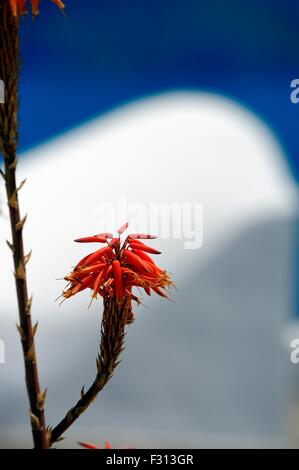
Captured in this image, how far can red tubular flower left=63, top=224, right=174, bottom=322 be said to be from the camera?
0.81 metres

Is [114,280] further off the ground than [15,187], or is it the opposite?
[15,187]

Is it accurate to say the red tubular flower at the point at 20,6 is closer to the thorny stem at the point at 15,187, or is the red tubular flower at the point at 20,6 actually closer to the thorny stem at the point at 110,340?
the thorny stem at the point at 15,187

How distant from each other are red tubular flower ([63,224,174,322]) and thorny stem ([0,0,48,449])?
0.74 ft

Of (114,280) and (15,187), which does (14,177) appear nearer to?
(15,187)

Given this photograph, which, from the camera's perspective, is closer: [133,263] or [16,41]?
[16,41]

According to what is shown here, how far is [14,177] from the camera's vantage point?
1.81 feet

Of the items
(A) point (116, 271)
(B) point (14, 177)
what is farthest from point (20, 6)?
(A) point (116, 271)

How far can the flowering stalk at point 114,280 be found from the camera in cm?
79

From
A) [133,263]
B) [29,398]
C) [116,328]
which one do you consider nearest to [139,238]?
[133,263]

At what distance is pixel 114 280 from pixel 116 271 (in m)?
0.01

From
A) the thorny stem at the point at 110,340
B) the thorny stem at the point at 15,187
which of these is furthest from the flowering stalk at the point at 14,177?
the thorny stem at the point at 110,340

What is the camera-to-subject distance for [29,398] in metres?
0.61
